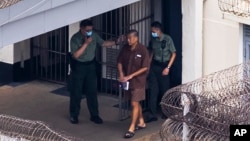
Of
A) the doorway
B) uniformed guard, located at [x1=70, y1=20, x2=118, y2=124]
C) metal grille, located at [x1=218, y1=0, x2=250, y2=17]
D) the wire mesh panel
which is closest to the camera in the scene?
the wire mesh panel

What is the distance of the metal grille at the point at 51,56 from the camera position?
60.4ft

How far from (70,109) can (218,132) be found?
4123mm

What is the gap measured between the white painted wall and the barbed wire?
390 centimetres

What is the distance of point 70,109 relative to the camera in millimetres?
16156

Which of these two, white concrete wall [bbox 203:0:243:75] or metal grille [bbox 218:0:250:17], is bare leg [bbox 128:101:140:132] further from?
metal grille [bbox 218:0:250:17]

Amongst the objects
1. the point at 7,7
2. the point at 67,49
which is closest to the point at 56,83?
the point at 67,49

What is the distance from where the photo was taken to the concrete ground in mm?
15633

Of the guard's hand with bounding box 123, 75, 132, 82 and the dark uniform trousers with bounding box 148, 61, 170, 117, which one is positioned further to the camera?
the dark uniform trousers with bounding box 148, 61, 170, 117

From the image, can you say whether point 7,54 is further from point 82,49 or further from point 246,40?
point 246,40

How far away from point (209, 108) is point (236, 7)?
8.34 ft

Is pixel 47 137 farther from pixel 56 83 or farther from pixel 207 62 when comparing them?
pixel 56 83

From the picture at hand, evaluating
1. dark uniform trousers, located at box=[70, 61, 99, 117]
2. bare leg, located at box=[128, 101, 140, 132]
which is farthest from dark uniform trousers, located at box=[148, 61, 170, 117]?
dark uniform trousers, located at box=[70, 61, 99, 117]

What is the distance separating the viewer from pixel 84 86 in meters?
16.1

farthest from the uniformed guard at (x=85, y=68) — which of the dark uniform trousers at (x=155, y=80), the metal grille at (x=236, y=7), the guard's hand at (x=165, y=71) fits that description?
the metal grille at (x=236, y=7)
